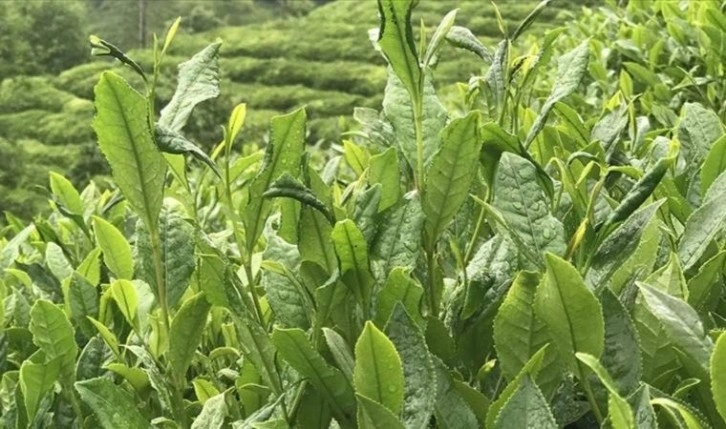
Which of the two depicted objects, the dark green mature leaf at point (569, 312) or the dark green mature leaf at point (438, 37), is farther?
the dark green mature leaf at point (438, 37)

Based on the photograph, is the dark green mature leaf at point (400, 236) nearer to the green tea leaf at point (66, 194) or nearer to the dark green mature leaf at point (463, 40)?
the dark green mature leaf at point (463, 40)

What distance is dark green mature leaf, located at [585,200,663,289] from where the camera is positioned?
706mm

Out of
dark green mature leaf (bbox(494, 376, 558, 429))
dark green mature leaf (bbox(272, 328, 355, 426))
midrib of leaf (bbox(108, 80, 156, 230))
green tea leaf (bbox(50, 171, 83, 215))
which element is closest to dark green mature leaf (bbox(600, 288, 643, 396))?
dark green mature leaf (bbox(494, 376, 558, 429))

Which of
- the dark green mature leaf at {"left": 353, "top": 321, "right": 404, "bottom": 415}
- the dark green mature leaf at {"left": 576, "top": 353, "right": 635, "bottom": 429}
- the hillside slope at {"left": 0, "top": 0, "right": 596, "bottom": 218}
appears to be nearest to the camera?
the dark green mature leaf at {"left": 576, "top": 353, "right": 635, "bottom": 429}

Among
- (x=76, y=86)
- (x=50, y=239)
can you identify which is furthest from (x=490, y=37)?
(x=50, y=239)

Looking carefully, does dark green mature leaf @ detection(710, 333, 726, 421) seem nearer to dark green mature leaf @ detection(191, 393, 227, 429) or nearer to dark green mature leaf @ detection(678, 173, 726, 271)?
dark green mature leaf @ detection(678, 173, 726, 271)

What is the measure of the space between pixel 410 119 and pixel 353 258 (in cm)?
19

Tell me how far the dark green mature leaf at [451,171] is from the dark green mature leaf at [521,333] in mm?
124

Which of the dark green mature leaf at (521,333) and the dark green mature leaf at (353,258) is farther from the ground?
the dark green mature leaf at (353,258)

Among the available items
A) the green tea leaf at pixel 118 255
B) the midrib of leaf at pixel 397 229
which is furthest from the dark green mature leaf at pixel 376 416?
the green tea leaf at pixel 118 255

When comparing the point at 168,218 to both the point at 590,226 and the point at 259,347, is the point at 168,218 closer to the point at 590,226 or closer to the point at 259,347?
the point at 259,347

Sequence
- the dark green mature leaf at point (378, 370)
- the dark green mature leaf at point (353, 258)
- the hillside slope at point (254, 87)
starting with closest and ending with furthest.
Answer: the dark green mature leaf at point (378, 370), the dark green mature leaf at point (353, 258), the hillside slope at point (254, 87)

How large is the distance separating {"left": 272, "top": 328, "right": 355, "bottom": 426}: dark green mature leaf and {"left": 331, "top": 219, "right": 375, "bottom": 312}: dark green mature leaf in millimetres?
78

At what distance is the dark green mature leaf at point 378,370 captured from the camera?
0.63m
